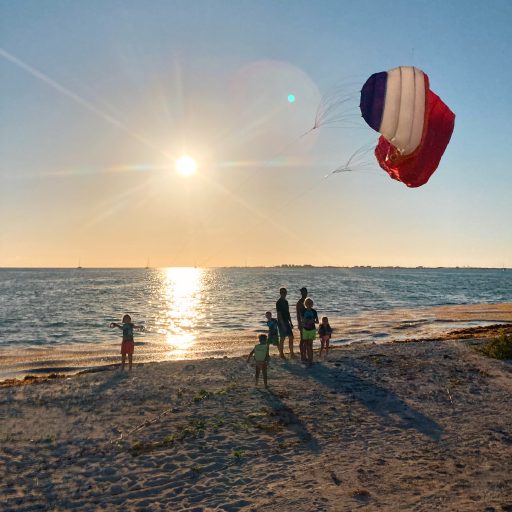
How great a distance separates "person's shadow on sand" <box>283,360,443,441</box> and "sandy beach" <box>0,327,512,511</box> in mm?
39

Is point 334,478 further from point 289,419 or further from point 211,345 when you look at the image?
point 211,345

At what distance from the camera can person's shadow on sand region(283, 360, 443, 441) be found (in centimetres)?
959

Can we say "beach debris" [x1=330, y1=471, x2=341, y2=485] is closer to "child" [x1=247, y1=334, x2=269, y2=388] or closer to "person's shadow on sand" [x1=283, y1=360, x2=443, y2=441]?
"person's shadow on sand" [x1=283, y1=360, x2=443, y2=441]

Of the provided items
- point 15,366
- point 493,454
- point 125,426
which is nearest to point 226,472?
point 125,426

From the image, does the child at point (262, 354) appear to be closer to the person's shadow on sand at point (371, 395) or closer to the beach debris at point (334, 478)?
the person's shadow on sand at point (371, 395)

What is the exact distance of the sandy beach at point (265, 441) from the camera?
268 inches

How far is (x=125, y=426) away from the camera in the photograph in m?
9.80

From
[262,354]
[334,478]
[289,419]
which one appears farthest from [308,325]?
[334,478]

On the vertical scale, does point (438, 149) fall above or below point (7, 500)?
above

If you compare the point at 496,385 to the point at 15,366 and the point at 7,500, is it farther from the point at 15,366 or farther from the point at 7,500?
the point at 15,366

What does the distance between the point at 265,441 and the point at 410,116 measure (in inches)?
285

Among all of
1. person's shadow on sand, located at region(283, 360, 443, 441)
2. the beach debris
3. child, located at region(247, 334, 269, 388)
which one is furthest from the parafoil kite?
the beach debris

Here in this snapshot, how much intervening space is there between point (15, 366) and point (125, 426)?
1370 centimetres

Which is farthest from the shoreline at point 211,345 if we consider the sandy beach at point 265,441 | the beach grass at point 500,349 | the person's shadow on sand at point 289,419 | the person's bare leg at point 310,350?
the person's shadow on sand at point 289,419
